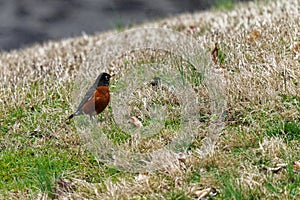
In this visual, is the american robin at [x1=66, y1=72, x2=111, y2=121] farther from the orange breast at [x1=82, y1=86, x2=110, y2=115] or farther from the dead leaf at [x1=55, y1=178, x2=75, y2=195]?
the dead leaf at [x1=55, y1=178, x2=75, y2=195]

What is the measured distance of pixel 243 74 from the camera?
470 centimetres

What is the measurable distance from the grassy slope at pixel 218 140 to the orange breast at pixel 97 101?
261 millimetres

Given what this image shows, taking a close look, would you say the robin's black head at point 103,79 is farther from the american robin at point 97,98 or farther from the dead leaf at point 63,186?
the dead leaf at point 63,186

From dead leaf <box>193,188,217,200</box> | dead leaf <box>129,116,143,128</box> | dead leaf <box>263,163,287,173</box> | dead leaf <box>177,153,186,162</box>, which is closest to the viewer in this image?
dead leaf <box>193,188,217,200</box>

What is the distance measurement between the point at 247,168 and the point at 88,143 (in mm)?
1158

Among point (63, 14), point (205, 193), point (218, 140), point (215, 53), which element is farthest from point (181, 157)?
point (63, 14)

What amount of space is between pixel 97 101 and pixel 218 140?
825 mm

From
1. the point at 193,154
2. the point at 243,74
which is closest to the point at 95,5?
the point at 243,74

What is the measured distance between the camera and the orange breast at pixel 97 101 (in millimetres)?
4051

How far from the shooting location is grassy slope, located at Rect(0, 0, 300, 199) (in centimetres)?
342

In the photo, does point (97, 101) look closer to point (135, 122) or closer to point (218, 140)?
point (135, 122)

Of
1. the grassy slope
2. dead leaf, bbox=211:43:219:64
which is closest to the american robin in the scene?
the grassy slope

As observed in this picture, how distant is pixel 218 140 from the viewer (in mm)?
3936

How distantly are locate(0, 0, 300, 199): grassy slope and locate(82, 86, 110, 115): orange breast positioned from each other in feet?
0.86
